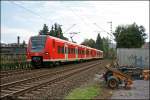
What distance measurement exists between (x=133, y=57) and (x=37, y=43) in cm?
877

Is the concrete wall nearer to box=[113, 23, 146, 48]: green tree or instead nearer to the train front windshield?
the train front windshield

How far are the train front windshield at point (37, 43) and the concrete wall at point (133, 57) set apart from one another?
6961mm

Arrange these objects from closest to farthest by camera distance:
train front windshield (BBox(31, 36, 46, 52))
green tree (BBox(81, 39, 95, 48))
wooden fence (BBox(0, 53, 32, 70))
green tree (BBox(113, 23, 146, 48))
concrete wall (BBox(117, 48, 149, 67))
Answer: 1. concrete wall (BBox(117, 48, 149, 67))
2. train front windshield (BBox(31, 36, 46, 52))
3. wooden fence (BBox(0, 53, 32, 70))
4. green tree (BBox(113, 23, 146, 48))
5. green tree (BBox(81, 39, 95, 48))

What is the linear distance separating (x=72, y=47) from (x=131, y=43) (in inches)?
1006

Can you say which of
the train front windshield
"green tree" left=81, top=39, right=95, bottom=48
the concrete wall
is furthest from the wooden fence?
"green tree" left=81, top=39, right=95, bottom=48

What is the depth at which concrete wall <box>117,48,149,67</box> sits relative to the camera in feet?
90.2

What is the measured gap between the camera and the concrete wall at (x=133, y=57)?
27.5 metres

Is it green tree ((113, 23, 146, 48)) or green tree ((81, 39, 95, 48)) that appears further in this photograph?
green tree ((81, 39, 95, 48))

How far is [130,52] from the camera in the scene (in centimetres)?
2800

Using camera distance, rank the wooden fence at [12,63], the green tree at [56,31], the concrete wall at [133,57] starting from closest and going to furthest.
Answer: the concrete wall at [133,57] < the wooden fence at [12,63] < the green tree at [56,31]

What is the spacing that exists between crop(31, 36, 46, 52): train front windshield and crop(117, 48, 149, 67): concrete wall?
6.96 m

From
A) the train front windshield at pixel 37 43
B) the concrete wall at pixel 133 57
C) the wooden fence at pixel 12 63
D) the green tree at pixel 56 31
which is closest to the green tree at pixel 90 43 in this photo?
the green tree at pixel 56 31

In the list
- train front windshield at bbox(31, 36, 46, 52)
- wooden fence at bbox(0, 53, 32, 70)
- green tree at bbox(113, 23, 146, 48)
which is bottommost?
wooden fence at bbox(0, 53, 32, 70)

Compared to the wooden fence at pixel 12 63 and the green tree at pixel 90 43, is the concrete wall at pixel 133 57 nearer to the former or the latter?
the wooden fence at pixel 12 63
